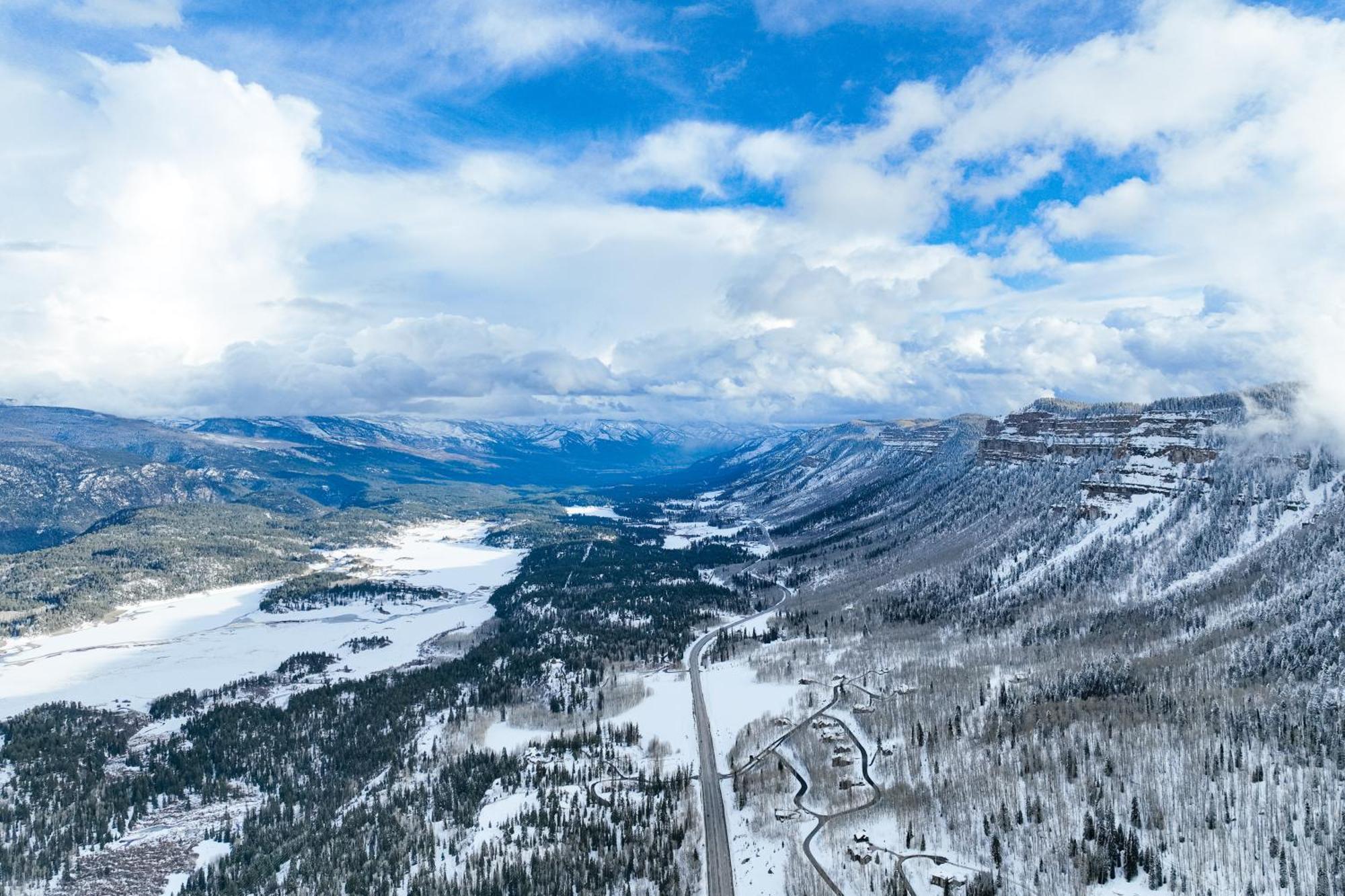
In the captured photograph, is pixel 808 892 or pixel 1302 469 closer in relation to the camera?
pixel 808 892

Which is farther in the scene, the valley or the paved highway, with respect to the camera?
the paved highway

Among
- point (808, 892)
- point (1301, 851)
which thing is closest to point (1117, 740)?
point (1301, 851)

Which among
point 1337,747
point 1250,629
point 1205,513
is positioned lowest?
point 1337,747

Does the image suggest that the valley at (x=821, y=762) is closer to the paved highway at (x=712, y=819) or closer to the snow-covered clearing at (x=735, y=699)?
the paved highway at (x=712, y=819)

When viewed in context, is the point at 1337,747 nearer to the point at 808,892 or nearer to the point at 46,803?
the point at 808,892

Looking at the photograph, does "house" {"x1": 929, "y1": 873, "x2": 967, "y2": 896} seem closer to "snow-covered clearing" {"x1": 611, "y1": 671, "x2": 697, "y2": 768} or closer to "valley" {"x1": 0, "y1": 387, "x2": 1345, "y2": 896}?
"valley" {"x1": 0, "y1": 387, "x2": 1345, "y2": 896}

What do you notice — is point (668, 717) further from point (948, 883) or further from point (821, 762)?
point (948, 883)

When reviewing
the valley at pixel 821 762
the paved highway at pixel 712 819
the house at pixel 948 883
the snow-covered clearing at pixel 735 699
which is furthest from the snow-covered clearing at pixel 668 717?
the house at pixel 948 883

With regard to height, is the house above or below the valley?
below

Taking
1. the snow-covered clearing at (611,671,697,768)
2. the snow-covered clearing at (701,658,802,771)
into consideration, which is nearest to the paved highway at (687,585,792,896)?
the snow-covered clearing at (701,658,802,771)

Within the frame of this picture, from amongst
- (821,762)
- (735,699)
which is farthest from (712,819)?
(735,699)

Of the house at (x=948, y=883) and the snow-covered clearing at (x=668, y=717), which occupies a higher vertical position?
the snow-covered clearing at (x=668, y=717)
